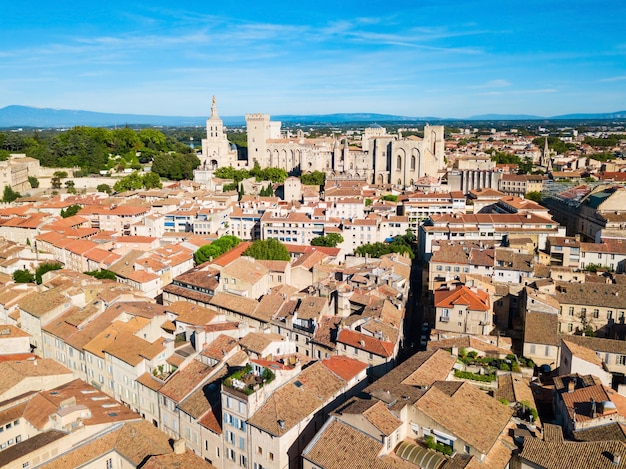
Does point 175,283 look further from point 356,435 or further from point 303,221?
point 356,435

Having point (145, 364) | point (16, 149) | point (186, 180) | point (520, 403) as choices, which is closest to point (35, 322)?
point (145, 364)

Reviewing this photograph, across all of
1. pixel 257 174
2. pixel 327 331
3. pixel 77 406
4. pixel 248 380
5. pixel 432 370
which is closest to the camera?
pixel 248 380

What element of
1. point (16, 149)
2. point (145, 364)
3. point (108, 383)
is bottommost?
point (108, 383)

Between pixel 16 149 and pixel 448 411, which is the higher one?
pixel 16 149

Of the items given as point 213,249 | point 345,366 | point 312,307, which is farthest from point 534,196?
point 345,366

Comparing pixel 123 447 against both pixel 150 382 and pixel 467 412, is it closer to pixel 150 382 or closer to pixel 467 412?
pixel 150 382

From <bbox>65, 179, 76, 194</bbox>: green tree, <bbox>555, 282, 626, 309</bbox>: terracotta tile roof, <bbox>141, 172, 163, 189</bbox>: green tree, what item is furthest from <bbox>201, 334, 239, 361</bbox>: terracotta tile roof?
<bbox>65, 179, 76, 194</bbox>: green tree

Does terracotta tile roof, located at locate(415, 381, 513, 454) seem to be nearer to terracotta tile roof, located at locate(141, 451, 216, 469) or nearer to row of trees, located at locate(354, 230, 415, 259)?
terracotta tile roof, located at locate(141, 451, 216, 469)
